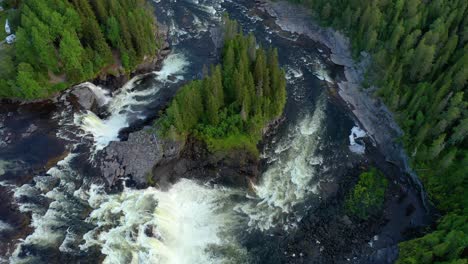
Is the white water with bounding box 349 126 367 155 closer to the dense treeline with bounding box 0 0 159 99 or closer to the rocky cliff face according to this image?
the rocky cliff face

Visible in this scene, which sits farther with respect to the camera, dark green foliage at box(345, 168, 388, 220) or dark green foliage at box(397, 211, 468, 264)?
dark green foliage at box(345, 168, 388, 220)

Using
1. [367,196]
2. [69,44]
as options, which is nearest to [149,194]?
[69,44]

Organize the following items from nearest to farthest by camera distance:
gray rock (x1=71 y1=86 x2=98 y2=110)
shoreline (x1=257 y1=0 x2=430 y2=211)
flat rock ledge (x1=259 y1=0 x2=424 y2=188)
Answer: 1. shoreline (x1=257 y1=0 x2=430 y2=211)
2. flat rock ledge (x1=259 y1=0 x2=424 y2=188)
3. gray rock (x1=71 y1=86 x2=98 y2=110)

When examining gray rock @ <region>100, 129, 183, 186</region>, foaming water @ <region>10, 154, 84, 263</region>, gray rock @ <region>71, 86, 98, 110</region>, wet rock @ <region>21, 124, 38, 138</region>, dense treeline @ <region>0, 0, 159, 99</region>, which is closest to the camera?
foaming water @ <region>10, 154, 84, 263</region>

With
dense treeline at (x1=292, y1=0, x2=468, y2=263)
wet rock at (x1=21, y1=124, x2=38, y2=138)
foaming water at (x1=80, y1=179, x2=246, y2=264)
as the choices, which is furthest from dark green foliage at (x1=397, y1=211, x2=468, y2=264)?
wet rock at (x1=21, y1=124, x2=38, y2=138)

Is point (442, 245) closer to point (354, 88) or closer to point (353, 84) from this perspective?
point (354, 88)
